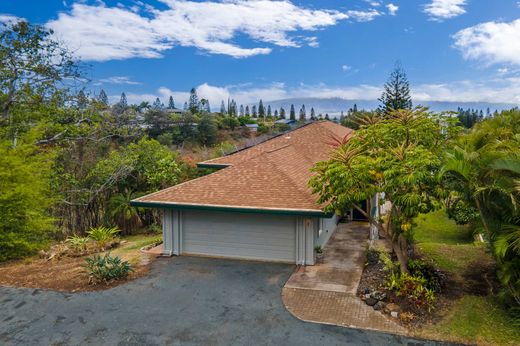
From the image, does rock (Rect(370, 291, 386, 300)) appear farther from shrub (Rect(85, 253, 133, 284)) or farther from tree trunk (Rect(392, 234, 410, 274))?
shrub (Rect(85, 253, 133, 284))

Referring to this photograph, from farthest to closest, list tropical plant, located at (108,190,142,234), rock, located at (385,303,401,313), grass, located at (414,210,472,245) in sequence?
tropical plant, located at (108,190,142,234)
grass, located at (414,210,472,245)
rock, located at (385,303,401,313)

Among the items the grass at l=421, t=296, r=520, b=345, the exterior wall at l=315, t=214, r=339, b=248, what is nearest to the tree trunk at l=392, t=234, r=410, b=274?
the grass at l=421, t=296, r=520, b=345

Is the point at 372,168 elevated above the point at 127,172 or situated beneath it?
elevated above

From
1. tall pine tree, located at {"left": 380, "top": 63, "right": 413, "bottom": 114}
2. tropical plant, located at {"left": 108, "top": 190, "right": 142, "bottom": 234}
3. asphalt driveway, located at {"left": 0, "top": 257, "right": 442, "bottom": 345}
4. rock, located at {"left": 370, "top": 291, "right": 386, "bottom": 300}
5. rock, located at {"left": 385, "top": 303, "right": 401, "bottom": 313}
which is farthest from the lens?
tall pine tree, located at {"left": 380, "top": 63, "right": 413, "bottom": 114}

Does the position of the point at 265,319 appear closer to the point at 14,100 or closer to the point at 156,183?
the point at 156,183

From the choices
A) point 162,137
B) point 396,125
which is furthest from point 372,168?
point 162,137

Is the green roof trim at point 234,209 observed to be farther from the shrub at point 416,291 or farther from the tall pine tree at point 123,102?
the tall pine tree at point 123,102

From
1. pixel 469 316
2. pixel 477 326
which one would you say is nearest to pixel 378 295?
pixel 469 316
